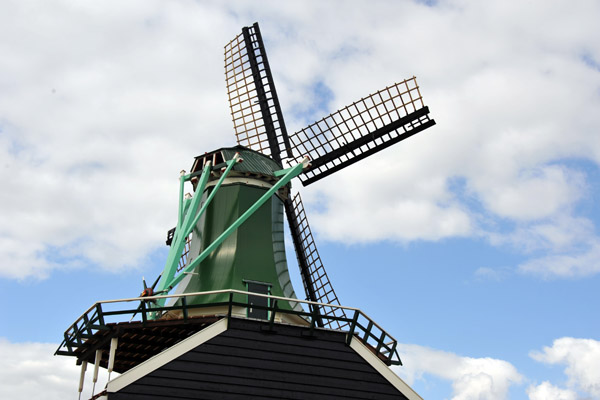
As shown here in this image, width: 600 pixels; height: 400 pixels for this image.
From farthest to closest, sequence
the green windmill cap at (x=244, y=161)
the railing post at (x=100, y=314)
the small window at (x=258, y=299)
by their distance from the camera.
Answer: the green windmill cap at (x=244, y=161), the small window at (x=258, y=299), the railing post at (x=100, y=314)

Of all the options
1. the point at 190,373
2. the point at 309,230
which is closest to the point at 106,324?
the point at 190,373

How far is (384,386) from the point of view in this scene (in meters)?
14.6

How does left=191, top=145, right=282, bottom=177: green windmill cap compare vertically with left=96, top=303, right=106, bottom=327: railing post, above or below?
above

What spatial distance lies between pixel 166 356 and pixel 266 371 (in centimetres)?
203

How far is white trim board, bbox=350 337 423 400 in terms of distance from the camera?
14703mm

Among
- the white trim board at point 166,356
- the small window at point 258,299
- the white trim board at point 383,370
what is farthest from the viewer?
the small window at point 258,299

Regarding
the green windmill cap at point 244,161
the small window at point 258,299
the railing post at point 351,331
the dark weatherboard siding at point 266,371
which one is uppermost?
the green windmill cap at point 244,161

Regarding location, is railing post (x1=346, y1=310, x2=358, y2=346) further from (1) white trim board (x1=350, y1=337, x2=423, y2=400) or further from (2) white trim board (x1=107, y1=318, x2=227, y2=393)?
(2) white trim board (x1=107, y1=318, x2=227, y2=393)

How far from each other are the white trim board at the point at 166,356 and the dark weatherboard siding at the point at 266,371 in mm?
81

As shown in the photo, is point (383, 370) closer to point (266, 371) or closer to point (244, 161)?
point (266, 371)

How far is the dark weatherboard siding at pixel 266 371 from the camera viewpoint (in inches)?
519

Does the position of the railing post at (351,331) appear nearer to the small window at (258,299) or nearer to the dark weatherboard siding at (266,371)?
the dark weatherboard siding at (266,371)

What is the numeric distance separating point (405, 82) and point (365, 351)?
8.86m

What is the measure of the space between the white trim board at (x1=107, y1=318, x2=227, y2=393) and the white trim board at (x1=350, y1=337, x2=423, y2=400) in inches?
117
